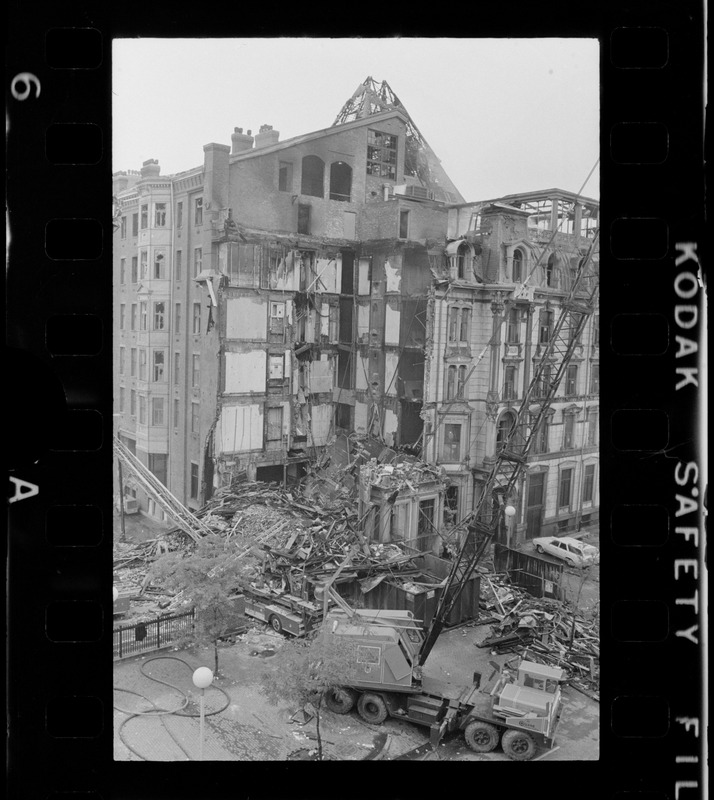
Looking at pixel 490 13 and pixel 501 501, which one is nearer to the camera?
pixel 490 13

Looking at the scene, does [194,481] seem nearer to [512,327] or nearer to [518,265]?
[512,327]

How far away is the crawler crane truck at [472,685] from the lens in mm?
2178

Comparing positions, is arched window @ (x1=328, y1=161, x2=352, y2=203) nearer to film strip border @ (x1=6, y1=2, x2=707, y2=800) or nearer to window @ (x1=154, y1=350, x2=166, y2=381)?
film strip border @ (x1=6, y1=2, x2=707, y2=800)

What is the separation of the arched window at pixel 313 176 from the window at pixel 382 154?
0.14m

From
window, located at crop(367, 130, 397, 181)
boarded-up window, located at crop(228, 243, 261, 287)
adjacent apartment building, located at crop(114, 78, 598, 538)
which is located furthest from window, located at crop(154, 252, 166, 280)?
window, located at crop(367, 130, 397, 181)

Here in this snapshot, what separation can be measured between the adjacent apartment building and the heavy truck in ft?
1.22

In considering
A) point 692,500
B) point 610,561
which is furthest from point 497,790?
point 692,500

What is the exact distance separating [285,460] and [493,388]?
0.63m

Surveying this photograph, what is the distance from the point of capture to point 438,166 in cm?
227

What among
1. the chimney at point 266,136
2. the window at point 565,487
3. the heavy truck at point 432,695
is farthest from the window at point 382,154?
the heavy truck at point 432,695

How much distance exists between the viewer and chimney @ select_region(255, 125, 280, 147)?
7.23 feet

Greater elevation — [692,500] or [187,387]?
[187,387]
